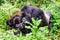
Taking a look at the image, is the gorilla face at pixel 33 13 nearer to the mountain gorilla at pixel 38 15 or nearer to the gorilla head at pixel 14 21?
the mountain gorilla at pixel 38 15

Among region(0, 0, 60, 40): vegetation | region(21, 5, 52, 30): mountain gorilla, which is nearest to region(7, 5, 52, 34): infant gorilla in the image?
region(21, 5, 52, 30): mountain gorilla

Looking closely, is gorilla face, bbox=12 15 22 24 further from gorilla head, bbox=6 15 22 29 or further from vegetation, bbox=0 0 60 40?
vegetation, bbox=0 0 60 40

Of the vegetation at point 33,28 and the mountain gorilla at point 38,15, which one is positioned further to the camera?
Result: the mountain gorilla at point 38,15

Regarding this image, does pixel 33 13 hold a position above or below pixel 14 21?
above

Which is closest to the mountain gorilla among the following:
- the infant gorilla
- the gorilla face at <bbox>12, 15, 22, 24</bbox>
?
the infant gorilla

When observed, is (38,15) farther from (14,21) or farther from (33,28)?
(33,28)

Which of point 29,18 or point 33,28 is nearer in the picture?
point 33,28

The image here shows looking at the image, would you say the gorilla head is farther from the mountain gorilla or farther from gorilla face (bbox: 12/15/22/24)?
the mountain gorilla

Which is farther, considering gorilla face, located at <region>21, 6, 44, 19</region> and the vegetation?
gorilla face, located at <region>21, 6, 44, 19</region>

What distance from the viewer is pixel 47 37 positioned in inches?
159

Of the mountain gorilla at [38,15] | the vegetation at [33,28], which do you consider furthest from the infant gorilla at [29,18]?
the vegetation at [33,28]

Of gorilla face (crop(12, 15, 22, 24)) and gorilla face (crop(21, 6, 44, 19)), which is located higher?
gorilla face (crop(21, 6, 44, 19))

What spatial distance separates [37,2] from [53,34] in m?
1.83

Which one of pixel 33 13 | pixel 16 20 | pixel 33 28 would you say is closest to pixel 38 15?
pixel 33 13
